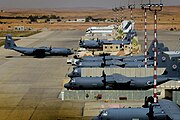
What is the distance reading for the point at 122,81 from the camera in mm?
58906

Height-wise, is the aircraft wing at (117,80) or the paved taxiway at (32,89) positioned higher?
the aircraft wing at (117,80)

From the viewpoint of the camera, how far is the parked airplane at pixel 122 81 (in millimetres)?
57031

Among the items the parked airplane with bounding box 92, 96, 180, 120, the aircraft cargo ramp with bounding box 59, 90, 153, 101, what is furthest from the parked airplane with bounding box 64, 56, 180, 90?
the parked airplane with bounding box 92, 96, 180, 120

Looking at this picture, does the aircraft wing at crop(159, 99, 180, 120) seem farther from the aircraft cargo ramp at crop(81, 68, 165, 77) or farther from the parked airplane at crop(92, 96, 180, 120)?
the aircraft cargo ramp at crop(81, 68, 165, 77)

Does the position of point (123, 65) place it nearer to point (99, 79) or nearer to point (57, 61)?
point (99, 79)

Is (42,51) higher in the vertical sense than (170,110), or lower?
lower

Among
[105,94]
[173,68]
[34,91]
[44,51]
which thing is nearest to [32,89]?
[34,91]

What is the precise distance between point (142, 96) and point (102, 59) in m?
30.8

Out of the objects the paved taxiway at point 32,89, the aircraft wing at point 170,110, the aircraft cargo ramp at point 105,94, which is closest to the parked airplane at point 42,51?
the paved taxiway at point 32,89

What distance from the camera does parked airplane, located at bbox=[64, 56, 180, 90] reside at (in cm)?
5703

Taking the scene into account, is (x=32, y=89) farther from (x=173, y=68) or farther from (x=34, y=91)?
(x=173, y=68)

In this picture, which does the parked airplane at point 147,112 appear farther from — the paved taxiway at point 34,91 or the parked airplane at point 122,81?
the parked airplane at point 122,81

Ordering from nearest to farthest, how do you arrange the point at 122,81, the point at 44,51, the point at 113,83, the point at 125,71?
the point at 122,81 < the point at 113,83 < the point at 125,71 < the point at 44,51

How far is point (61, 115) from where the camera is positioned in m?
48.6
